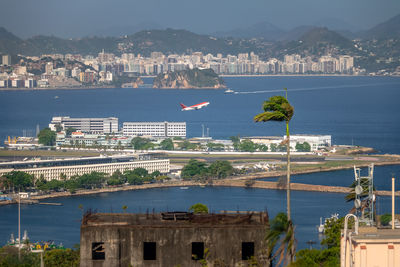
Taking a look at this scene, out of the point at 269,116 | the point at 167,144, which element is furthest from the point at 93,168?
the point at 269,116

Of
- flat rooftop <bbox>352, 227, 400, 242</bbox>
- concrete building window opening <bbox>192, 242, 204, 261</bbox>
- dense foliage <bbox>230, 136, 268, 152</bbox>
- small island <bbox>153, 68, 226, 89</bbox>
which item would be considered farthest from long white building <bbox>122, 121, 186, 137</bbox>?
small island <bbox>153, 68, 226, 89</bbox>

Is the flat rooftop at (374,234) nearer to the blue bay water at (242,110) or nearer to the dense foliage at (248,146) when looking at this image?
the dense foliage at (248,146)

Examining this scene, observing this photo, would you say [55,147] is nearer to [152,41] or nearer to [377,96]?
[377,96]

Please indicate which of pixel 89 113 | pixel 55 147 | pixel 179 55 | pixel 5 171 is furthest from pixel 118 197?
pixel 179 55

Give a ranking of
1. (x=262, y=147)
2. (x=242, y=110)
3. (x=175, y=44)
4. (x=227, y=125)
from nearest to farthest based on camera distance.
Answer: (x=262, y=147), (x=227, y=125), (x=242, y=110), (x=175, y=44)

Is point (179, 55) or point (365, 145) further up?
point (179, 55)

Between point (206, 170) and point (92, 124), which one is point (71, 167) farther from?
point (92, 124)

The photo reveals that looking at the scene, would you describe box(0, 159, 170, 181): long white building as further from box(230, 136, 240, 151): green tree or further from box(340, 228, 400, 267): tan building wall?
box(340, 228, 400, 267): tan building wall
